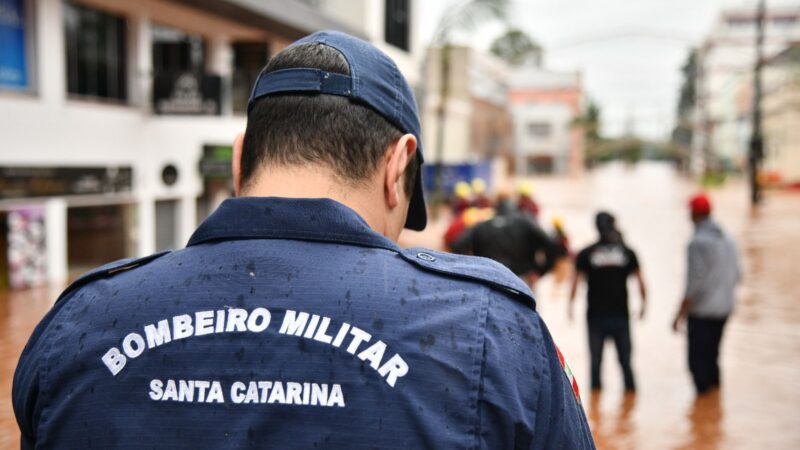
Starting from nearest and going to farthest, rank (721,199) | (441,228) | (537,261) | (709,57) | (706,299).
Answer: (706,299) < (537,261) < (441,228) < (721,199) < (709,57)

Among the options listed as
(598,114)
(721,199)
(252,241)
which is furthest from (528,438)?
(598,114)

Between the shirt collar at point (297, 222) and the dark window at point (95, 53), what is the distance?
605 inches

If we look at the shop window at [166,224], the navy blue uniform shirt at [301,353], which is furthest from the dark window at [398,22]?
the navy blue uniform shirt at [301,353]

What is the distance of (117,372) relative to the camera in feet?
4.22

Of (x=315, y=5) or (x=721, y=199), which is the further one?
(x=721, y=199)

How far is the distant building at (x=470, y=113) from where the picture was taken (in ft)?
137

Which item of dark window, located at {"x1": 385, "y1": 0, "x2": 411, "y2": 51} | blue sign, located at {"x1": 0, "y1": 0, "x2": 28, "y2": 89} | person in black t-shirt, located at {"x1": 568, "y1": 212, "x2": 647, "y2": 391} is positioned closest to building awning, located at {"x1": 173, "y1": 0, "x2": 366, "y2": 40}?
blue sign, located at {"x1": 0, "y1": 0, "x2": 28, "y2": 89}

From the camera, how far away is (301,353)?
4.06 feet

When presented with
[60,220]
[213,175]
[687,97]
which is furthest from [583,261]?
[687,97]

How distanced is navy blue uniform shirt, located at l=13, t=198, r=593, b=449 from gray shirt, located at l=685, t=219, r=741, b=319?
6726 mm

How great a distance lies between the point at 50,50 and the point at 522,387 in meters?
15.2

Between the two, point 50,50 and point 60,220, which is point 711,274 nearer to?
point 60,220

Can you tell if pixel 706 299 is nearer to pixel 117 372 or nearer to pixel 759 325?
pixel 759 325

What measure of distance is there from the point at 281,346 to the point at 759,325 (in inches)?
470
